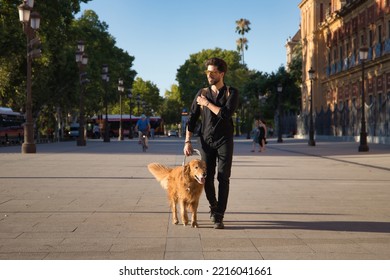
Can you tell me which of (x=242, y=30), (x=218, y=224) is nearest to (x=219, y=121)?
(x=218, y=224)

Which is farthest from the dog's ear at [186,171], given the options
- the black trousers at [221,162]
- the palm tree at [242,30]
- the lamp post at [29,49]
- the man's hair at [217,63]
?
the palm tree at [242,30]

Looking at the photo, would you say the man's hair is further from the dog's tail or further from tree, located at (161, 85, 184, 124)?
tree, located at (161, 85, 184, 124)

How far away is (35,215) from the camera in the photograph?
8.60m

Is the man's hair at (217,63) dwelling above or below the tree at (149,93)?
below

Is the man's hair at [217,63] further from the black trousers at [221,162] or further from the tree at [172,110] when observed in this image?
the tree at [172,110]

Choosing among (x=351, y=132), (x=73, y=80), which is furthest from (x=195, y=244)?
(x=73, y=80)

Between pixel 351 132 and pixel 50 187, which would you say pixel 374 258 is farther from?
pixel 351 132

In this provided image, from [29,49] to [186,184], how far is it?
20.3 m

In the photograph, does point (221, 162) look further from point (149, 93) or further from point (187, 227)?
point (149, 93)

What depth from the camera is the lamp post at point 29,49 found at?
24756mm

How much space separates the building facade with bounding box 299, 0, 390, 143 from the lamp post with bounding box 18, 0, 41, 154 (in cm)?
1845

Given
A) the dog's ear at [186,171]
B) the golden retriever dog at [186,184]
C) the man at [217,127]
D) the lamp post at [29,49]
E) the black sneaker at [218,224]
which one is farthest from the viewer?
the lamp post at [29,49]

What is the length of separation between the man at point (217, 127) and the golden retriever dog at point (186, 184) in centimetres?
28
